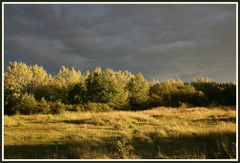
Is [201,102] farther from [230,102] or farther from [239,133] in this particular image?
[239,133]

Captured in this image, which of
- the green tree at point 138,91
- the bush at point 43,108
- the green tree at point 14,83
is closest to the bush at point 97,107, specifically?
the bush at point 43,108

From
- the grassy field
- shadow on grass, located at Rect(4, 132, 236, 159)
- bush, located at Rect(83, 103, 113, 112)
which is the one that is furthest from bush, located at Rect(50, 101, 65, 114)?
shadow on grass, located at Rect(4, 132, 236, 159)

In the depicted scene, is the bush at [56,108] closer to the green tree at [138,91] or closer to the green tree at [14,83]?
the green tree at [14,83]

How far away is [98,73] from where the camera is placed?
4822 centimetres

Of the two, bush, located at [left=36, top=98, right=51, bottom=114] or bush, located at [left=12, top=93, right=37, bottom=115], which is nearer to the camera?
bush, located at [left=36, top=98, right=51, bottom=114]

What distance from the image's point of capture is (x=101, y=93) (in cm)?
A: 4603

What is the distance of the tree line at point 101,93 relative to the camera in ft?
134

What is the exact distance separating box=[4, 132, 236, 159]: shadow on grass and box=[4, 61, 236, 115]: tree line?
25.0 meters

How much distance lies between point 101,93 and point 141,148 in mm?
33501

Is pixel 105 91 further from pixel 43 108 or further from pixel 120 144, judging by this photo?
pixel 120 144

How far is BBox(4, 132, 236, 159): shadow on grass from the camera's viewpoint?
11102 mm

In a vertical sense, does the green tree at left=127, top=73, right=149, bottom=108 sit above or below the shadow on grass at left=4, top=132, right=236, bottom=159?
above

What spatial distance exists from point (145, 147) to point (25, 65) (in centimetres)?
4458

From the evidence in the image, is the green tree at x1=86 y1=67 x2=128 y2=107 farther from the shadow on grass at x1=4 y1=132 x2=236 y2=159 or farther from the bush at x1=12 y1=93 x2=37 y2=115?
the shadow on grass at x1=4 y1=132 x2=236 y2=159
